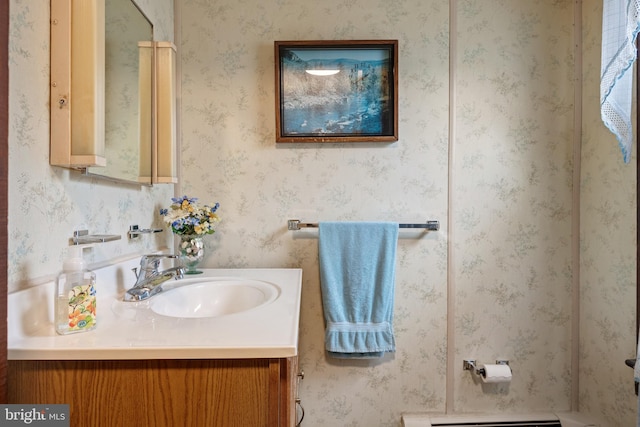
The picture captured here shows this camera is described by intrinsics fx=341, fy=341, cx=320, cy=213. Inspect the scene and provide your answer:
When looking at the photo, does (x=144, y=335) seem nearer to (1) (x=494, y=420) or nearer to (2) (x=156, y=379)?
(2) (x=156, y=379)

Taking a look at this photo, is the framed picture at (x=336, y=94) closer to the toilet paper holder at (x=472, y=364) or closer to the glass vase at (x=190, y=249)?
the glass vase at (x=190, y=249)

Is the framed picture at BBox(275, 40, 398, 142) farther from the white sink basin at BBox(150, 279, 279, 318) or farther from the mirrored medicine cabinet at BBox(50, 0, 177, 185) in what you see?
the white sink basin at BBox(150, 279, 279, 318)

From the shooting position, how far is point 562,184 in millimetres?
1494

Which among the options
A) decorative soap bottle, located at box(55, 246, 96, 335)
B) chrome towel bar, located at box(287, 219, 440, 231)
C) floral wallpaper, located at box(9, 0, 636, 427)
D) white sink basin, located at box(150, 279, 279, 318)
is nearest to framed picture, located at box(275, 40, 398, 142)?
floral wallpaper, located at box(9, 0, 636, 427)

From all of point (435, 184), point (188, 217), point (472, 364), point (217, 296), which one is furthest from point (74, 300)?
point (472, 364)

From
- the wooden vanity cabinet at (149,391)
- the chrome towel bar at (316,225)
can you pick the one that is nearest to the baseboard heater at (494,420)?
the chrome towel bar at (316,225)

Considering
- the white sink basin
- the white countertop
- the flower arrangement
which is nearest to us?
the white countertop

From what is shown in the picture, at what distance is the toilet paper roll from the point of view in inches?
56.0

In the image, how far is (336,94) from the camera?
4.74 ft

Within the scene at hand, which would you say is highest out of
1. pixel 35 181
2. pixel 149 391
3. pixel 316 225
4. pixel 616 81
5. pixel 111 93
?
pixel 616 81

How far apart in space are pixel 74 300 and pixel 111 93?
22.8 inches

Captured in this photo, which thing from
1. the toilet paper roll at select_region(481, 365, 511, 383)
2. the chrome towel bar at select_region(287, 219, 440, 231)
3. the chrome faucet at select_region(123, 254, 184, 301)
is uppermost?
the chrome towel bar at select_region(287, 219, 440, 231)

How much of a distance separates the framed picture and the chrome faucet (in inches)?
27.5

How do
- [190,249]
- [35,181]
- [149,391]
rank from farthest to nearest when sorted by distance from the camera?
1. [190,249]
2. [35,181]
3. [149,391]
